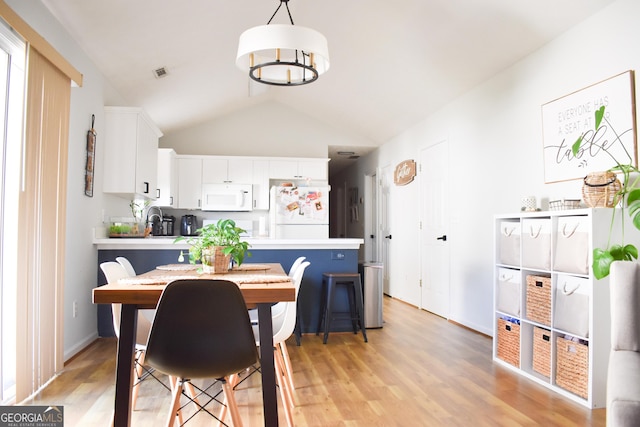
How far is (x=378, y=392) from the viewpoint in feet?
8.71

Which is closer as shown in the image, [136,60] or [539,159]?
[539,159]

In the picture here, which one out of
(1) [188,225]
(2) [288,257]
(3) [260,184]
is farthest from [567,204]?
(1) [188,225]

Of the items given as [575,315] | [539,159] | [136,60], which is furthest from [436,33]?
[136,60]

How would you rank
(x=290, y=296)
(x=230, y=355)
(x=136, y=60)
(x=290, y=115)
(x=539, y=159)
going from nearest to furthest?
(x=230, y=355), (x=290, y=296), (x=539, y=159), (x=136, y=60), (x=290, y=115)

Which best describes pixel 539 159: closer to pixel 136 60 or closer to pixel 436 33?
pixel 436 33

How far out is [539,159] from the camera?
3.43 metres

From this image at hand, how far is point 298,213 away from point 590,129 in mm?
3715

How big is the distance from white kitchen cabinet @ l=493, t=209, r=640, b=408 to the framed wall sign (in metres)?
0.41

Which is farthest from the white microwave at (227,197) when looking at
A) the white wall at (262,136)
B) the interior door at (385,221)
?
the interior door at (385,221)

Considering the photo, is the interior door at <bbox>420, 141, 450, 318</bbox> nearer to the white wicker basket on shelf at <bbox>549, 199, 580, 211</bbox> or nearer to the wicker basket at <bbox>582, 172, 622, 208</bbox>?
the white wicker basket on shelf at <bbox>549, 199, 580, 211</bbox>

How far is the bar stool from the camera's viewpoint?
3912mm

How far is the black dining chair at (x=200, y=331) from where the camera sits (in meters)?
1.58

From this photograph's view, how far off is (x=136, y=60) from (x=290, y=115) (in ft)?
10.8

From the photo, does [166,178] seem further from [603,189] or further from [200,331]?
[603,189]
